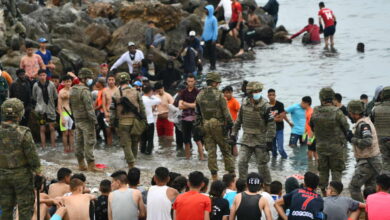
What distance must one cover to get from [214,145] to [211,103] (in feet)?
2.56

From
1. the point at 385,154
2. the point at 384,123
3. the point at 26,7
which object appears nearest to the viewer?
the point at 385,154

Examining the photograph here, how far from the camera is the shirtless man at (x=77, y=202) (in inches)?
414

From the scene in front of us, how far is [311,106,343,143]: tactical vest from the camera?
1352 cm

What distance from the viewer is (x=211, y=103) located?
1474cm

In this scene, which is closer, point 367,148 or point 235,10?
point 367,148

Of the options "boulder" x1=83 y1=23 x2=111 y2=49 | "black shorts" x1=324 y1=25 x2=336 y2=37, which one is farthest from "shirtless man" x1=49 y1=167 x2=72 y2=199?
"black shorts" x1=324 y1=25 x2=336 y2=37

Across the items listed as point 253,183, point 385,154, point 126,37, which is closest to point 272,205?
point 253,183

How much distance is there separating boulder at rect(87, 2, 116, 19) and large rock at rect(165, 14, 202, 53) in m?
2.91

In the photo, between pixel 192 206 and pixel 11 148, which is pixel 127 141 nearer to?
pixel 11 148

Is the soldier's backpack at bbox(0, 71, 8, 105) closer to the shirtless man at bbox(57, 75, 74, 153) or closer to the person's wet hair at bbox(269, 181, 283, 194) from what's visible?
the shirtless man at bbox(57, 75, 74, 153)

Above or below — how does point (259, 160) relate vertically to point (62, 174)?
below

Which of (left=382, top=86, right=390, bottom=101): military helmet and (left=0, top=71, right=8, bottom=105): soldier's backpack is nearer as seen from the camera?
(left=382, top=86, right=390, bottom=101): military helmet

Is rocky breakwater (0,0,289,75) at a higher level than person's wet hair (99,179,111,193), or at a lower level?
higher

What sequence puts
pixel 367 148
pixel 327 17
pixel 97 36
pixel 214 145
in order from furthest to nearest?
pixel 327 17
pixel 97 36
pixel 214 145
pixel 367 148
